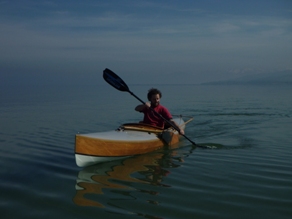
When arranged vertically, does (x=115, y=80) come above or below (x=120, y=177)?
above

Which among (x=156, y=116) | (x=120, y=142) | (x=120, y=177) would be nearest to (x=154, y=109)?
(x=156, y=116)

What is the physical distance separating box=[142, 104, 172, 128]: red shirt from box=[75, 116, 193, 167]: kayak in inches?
16.1

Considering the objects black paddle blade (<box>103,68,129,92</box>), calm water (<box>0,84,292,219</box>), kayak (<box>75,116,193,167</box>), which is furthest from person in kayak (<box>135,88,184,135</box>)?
calm water (<box>0,84,292,219</box>)

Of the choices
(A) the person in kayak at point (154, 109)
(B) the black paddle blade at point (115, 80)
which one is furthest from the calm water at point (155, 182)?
(B) the black paddle blade at point (115, 80)

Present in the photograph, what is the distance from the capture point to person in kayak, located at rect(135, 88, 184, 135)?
9.84 m

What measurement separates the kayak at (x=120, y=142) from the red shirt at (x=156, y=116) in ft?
1.34

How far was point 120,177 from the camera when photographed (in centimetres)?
678

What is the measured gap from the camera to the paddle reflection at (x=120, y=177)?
5648mm

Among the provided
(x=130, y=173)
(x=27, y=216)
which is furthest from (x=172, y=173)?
(x=27, y=216)

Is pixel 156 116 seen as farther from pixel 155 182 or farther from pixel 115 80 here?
pixel 155 182

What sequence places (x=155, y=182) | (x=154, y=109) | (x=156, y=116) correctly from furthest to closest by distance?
(x=156, y=116)
(x=154, y=109)
(x=155, y=182)

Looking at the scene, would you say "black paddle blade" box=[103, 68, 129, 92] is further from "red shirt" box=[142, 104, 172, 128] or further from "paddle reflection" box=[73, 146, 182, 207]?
"paddle reflection" box=[73, 146, 182, 207]

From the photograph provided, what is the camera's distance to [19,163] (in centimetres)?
799

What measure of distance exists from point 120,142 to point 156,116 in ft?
8.08
